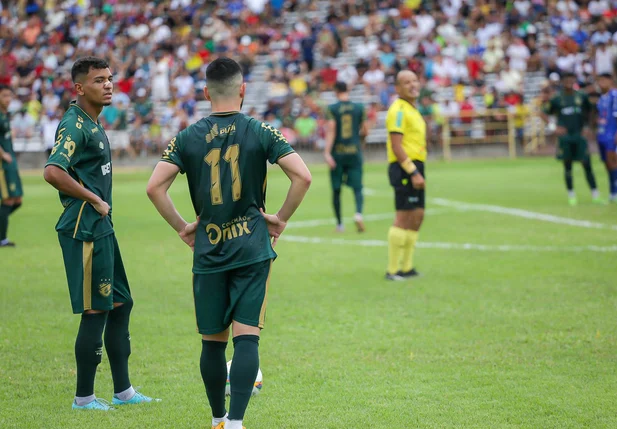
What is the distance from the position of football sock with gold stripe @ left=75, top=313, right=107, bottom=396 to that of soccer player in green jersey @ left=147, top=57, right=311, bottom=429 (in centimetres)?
104

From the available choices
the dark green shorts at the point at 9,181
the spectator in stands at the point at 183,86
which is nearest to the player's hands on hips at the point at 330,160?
the dark green shorts at the point at 9,181

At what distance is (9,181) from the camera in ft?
42.3

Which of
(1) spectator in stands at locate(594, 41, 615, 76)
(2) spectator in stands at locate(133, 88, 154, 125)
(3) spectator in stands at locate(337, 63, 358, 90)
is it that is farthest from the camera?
(2) spectator in stands at locate(133, 88, 154, 125)

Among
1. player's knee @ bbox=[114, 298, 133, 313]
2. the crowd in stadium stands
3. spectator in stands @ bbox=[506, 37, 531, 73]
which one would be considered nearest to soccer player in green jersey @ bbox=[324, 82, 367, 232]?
player's knee @ bbox=[114, 298, 133, 313]

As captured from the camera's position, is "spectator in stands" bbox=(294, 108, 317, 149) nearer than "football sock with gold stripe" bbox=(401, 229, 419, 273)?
No

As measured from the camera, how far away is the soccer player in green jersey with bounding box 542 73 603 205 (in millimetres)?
16891

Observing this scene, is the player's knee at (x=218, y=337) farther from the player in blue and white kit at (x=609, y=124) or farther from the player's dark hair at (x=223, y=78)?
the player in blue and white kit at (x=609, y=124)

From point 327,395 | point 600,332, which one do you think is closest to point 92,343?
point 327,395

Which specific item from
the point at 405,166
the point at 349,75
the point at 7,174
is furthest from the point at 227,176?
the point at 349,75

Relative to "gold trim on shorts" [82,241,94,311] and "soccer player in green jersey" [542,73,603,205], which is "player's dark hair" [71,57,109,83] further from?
"soccer player in green jersey" [542,73,603,205]

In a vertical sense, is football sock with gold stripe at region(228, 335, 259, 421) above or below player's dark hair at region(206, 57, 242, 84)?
below

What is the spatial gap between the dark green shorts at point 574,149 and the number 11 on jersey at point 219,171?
13527 mm

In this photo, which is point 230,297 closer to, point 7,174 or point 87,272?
point 87,272

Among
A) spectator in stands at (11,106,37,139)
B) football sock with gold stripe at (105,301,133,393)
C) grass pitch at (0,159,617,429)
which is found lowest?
grass pitch at (0,159,617,429)
